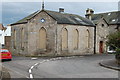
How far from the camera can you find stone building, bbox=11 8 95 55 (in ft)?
91.7

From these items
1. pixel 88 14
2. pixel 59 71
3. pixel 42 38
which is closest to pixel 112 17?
pixel 88 14

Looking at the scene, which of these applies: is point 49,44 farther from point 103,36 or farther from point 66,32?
point 103,36

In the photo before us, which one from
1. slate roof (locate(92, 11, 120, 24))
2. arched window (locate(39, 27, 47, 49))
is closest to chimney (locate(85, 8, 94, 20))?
slate roof (locate(92, 11, 120, 24))

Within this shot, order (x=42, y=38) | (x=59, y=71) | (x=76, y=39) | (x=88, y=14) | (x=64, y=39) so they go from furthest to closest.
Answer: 1. (x=88, y=14)
2. (x=76, y=39)
3. (x=64, y=39)
4. (x=42, y=38)
5. (x=59, y=71)

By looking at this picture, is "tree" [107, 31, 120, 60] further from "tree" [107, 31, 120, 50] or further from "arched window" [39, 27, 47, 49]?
"arched window" [39, 27, 47, 49]

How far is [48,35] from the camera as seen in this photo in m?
28.7

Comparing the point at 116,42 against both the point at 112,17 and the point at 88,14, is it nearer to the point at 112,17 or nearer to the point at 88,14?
the point at 88,14

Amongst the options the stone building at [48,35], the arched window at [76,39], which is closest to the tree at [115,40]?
the stone building at [48,35]

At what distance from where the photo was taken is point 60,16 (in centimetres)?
3177

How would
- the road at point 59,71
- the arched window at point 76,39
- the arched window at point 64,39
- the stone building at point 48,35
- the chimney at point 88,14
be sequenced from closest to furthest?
the road at point 59,71 → the stone building at point 48,35 → the arched window at point 64,39 → the arched window at point 76,39 → the chimney at point 88,14

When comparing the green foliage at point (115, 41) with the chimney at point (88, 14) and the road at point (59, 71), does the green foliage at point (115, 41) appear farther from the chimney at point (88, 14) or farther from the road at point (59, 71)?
the chimney at point (88, 14)

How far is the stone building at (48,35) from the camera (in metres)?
27.9

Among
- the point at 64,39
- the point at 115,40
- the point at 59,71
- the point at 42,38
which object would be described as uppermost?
the point at 42,38

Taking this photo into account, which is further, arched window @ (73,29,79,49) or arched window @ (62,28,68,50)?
arched window @ (73,29,79,49)
